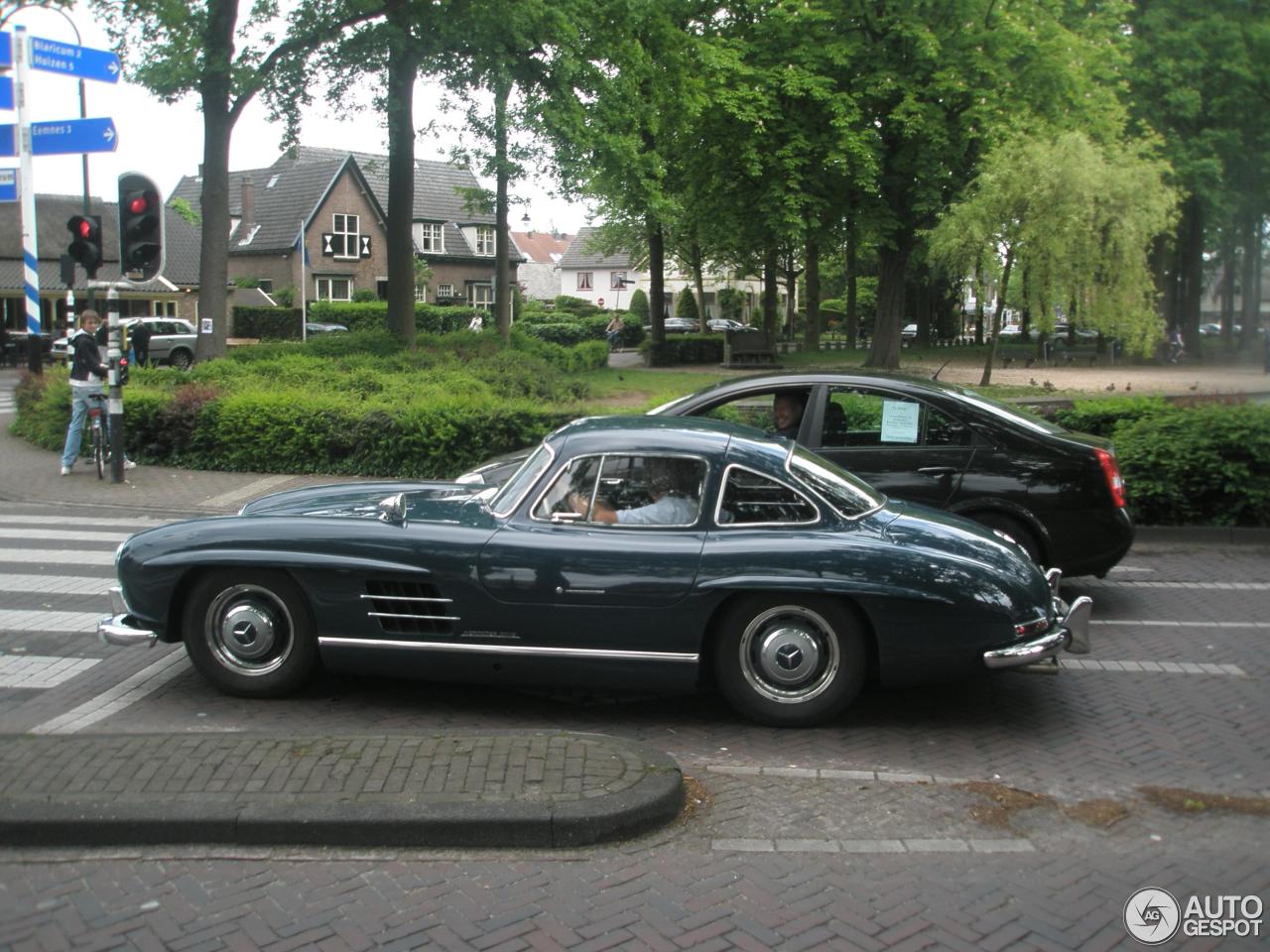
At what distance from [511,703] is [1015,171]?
1968 cm

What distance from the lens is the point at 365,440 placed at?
14383 mm

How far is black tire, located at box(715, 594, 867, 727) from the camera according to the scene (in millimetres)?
5438

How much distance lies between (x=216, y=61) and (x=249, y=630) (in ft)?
58.5

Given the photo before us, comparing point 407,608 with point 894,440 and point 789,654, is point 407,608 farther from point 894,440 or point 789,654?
point 894,440

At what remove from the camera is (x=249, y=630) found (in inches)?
226

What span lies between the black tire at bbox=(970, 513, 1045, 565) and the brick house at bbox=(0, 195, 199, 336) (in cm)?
4294

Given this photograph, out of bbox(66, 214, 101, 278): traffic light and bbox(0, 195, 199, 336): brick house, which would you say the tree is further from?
bbox(0, 195, 199, 336): brick house

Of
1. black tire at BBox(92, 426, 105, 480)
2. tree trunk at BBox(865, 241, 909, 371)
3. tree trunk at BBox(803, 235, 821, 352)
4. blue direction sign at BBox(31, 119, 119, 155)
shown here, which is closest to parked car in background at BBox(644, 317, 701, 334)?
tree trunk at BBox(803, 235, 821, 352)

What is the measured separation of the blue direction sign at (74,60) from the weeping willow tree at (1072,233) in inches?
626

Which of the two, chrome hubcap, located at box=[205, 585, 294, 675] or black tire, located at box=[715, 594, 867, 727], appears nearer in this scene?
black tire, located at box=[715, 594, 867, 727]

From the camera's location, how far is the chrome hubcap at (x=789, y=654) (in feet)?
17.9

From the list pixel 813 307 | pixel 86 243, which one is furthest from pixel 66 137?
pixel 813 307

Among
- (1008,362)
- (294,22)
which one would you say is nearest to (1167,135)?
(1008,362)

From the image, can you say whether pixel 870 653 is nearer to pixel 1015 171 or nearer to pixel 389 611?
pixel 389 611
